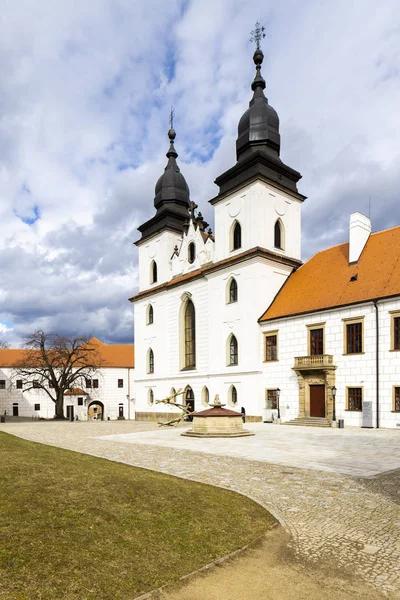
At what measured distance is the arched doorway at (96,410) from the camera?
66.4 meters

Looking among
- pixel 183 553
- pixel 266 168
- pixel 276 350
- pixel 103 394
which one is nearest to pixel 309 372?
pixel 276 350

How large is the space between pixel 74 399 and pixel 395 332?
51.5 metres

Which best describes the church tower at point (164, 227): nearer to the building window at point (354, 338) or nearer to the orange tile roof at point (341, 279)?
the orange tile roof at point (341, 279)

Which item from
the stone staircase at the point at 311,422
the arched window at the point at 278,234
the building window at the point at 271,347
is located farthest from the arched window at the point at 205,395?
the arched window at the point at 278,234

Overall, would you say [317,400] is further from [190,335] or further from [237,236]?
[190,335]

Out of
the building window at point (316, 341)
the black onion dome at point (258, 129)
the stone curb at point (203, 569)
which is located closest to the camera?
the stone curb at point (203, 569)

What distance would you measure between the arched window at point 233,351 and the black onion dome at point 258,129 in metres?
14.9

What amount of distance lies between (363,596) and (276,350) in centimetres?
2706

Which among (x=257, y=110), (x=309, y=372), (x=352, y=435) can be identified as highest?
(x=257, y=110)

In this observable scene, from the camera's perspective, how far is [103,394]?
66.6m

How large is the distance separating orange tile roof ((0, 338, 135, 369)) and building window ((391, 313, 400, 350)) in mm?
49340

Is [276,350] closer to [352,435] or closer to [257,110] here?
[352,435]

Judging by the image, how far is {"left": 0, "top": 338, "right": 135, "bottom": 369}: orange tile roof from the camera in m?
68.6

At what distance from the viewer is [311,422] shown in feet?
90.4
